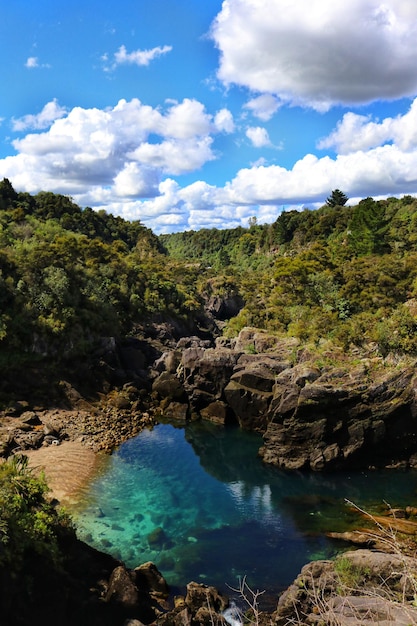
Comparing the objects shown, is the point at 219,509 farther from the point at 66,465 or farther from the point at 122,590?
the point at 66,465

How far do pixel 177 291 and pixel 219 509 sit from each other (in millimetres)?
55516

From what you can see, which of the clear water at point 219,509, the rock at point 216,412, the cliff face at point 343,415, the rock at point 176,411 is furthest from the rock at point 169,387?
the cliff face at point 343,415

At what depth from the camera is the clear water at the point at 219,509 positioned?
70.2ft

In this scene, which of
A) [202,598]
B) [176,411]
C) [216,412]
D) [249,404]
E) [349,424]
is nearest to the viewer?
[202,598]

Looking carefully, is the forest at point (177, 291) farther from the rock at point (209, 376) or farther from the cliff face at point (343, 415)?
the rock at point (209, 376)

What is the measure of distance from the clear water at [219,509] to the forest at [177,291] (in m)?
12.9

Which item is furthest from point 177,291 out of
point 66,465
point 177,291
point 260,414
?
point 66,465

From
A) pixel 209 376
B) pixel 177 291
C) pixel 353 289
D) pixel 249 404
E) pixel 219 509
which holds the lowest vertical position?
pixel 219 509

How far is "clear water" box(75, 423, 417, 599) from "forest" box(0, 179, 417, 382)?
Result: 12.9m

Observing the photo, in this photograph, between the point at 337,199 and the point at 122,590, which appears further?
the point at 337,199

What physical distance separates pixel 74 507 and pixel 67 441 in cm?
906

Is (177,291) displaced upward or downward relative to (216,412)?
upward

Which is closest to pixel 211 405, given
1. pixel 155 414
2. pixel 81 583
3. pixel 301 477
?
pixel 155 414

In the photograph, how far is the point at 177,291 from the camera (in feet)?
261
